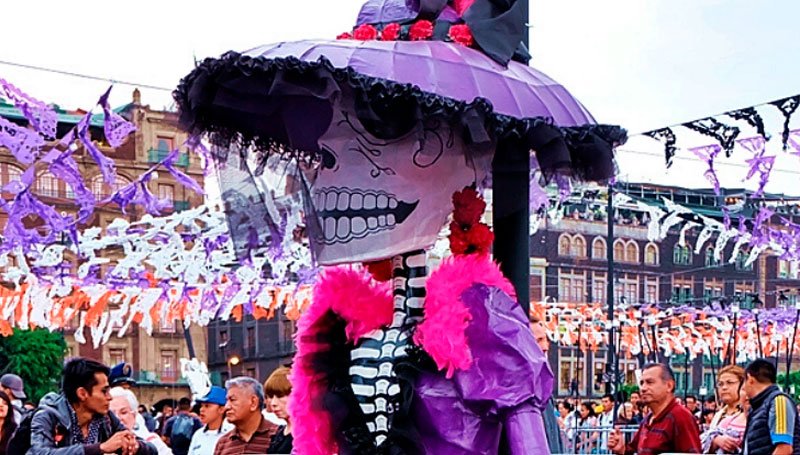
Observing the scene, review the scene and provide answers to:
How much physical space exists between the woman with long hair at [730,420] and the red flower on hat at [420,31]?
4.93 metres

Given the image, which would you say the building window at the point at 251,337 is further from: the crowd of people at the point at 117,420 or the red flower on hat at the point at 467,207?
the red flower on hat at the point at 467,207

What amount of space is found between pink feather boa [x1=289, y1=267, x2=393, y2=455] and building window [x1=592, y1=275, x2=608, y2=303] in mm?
56318

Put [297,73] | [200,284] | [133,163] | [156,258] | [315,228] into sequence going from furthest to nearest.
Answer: [133,163]
[200,284]
[156,258]
[315,228]
[297,73]

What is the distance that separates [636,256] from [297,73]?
198 ft

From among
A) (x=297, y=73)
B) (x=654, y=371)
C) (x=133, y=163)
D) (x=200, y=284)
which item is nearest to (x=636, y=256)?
(x=133, y=163)

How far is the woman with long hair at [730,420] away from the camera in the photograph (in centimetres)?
885

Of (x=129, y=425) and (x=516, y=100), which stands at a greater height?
(x=516, y=100)

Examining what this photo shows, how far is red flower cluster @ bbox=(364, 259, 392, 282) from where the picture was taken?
4.67 metres

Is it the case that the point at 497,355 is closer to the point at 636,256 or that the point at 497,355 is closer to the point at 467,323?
the point at 467,323

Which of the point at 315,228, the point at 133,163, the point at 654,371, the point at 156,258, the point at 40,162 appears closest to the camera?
the point at 315,228

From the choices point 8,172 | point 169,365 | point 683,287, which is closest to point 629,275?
point 683,287

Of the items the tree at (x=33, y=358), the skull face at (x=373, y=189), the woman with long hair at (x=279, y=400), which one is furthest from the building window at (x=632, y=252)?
the skull face at (x=373, y=189)

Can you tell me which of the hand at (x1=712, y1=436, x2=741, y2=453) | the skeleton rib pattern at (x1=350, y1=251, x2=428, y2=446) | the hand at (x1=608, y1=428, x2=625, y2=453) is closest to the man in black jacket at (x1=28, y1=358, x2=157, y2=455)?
the skeleton rib pattern at (x1=350, y1=251, x2=428, y2=446)

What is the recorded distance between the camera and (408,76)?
421 cm
